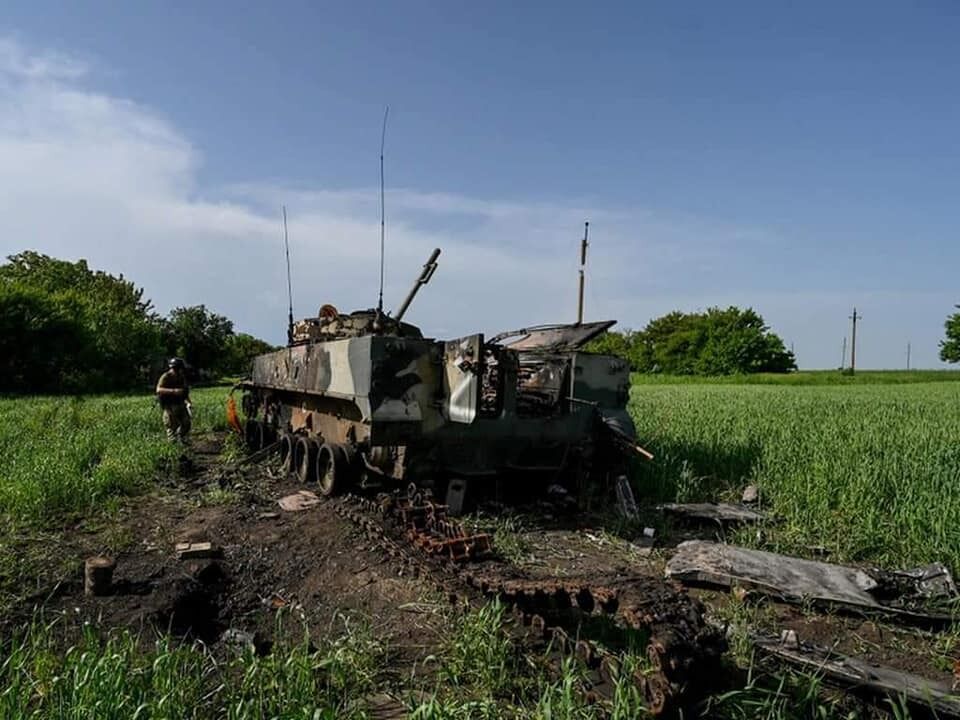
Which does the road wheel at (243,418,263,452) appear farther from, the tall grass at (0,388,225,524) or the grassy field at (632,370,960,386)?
the grassy field at (632,370,960,386)

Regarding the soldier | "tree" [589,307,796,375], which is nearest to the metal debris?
the soldier

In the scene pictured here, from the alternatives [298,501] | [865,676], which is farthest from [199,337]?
[865,676]

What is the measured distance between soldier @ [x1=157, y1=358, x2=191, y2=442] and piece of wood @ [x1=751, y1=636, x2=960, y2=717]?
34.0 feet

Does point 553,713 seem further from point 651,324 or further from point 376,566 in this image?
point 651,324

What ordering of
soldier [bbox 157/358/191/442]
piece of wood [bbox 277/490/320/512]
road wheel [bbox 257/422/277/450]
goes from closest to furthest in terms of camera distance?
1. piece of wood [bbox 277/490/320/512]
2. soldier [bbox 157/358/191/442]
3. road wheel [bbox 257/422/277/450]

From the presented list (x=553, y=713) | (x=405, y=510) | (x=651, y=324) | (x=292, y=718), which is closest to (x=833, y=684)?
(x=553, y=713)

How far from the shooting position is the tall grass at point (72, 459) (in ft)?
21.6

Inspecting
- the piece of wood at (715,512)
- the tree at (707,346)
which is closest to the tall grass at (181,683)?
the piece of wood at (715,512)

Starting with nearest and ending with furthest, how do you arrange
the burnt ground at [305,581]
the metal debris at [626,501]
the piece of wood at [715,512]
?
the burnt ground at [305,581], the piece of wood at [715,512], the metal debris at [626,501]

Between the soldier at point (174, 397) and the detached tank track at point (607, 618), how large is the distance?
8.05m

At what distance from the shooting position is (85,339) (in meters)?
33.2

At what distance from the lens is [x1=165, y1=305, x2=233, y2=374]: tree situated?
143ft

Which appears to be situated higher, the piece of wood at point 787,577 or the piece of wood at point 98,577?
the piece of wood at point 787,577

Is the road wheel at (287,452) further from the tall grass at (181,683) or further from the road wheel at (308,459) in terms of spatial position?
the tall grass at (181,683)
